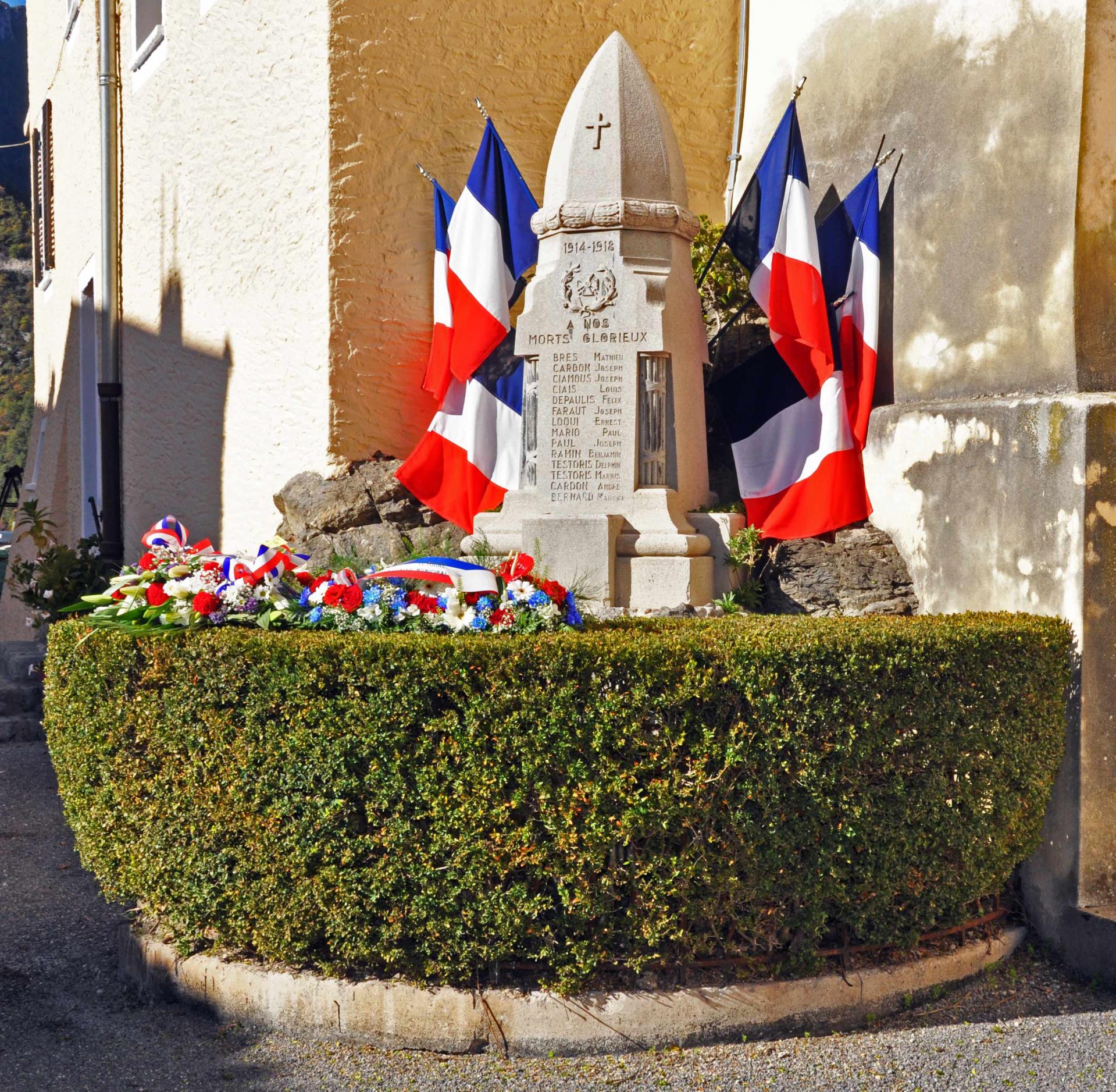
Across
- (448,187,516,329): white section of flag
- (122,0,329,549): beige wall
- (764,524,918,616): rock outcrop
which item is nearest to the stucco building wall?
(764,524,918,616): rock outcrop

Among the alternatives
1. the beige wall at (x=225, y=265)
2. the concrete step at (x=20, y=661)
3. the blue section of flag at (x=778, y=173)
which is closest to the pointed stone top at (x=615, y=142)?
the blue section of flag at (x=778, y=173)

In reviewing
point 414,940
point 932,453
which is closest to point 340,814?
point 414,940

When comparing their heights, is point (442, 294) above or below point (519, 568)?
above

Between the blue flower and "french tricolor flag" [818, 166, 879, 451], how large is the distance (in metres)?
2.85

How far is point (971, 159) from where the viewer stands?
18.7ft

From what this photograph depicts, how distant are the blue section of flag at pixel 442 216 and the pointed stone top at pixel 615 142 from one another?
137 cm

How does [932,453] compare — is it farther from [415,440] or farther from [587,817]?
Result: [415,440]

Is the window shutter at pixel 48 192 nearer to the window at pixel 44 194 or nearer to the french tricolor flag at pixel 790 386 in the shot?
the window at pixel 44 194

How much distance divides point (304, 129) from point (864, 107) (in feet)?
12.2

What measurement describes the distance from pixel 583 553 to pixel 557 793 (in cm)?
272

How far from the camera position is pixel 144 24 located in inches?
423

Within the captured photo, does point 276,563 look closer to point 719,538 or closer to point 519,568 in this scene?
point 519,568

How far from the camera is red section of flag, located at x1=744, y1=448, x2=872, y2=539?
6.40 metres

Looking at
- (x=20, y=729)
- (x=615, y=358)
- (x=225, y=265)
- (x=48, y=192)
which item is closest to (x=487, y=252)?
(x=615, y=358)
